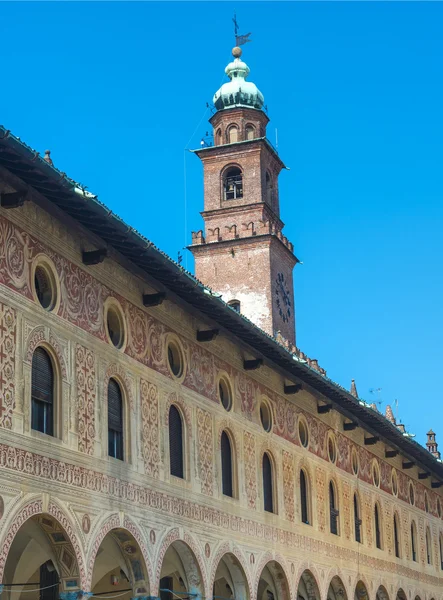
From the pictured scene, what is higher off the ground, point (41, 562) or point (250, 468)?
point (250, 468)

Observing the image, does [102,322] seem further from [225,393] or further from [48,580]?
[225,393]

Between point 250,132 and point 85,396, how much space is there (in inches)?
1488

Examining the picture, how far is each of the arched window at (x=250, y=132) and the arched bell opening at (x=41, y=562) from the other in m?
36.4

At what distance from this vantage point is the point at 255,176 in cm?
5488

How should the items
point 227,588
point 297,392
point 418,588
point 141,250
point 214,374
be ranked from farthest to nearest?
1. point 418,588
2. point 297,392
3. point 227,588
4. point 214,374
5. point 141,250

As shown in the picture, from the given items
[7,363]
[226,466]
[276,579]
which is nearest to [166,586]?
[226,466]

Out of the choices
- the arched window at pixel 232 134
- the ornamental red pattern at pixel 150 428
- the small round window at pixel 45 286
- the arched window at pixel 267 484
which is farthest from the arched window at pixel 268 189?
the small round window at pixel 45 286

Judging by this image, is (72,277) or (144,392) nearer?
(72,277)

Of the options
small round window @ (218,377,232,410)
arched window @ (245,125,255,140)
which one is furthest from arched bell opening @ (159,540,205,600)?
arched window @ (245,125,255,140)

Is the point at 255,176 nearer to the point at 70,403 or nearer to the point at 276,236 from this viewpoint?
the point at 276,236

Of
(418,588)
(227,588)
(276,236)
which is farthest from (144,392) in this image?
(276,236)

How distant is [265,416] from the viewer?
92.5 ft

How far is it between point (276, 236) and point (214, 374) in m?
28.8

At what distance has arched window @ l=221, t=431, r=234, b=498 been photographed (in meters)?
25.2
